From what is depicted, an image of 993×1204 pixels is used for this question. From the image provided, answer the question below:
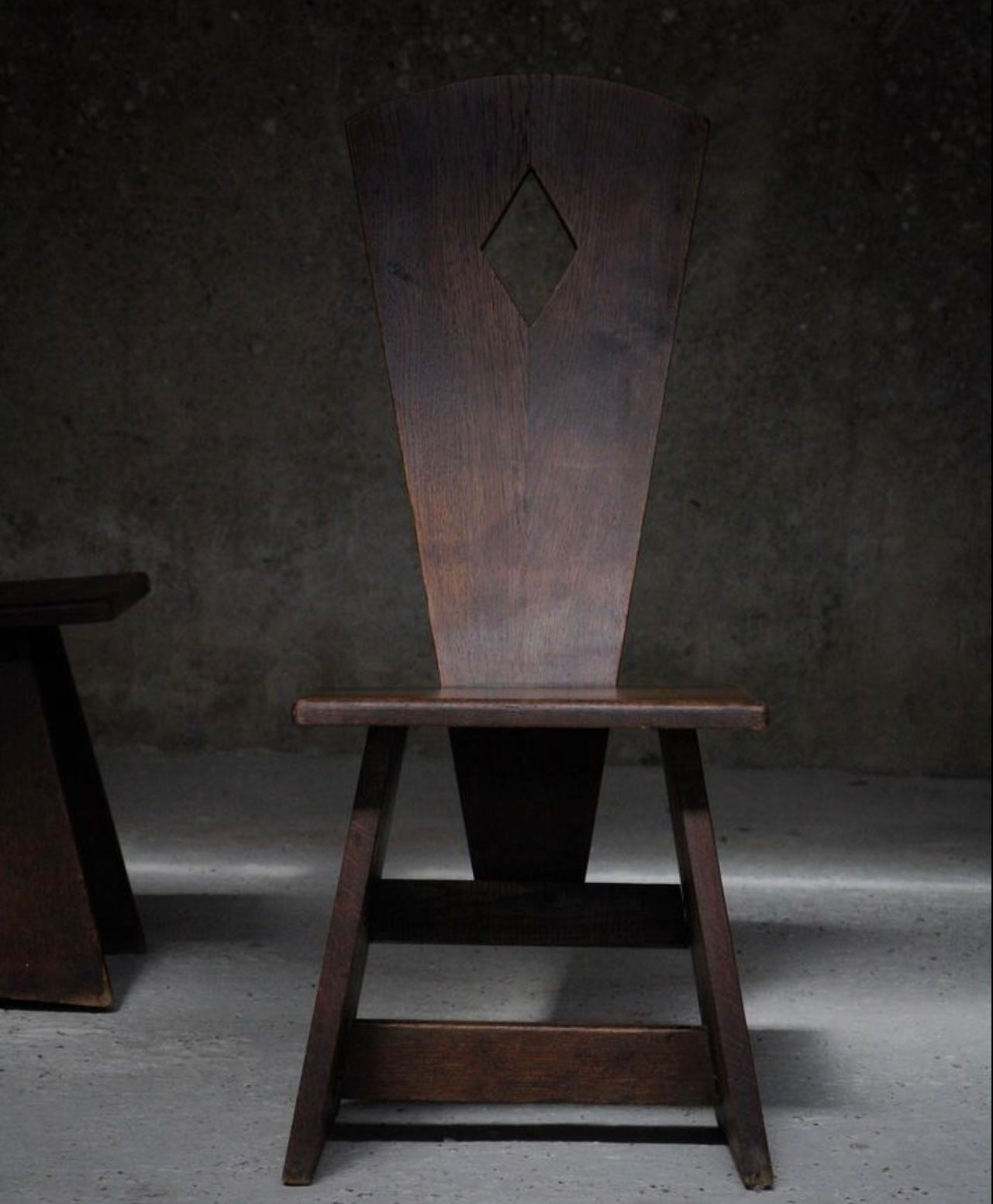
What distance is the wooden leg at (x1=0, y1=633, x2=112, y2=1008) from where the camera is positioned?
6.90 ft

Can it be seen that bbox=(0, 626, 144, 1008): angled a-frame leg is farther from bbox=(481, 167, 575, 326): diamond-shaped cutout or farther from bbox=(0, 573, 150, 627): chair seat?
bbox=(481, 167, 575, 326): diamond-shaped cutout

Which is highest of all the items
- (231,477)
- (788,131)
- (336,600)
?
(788,131)

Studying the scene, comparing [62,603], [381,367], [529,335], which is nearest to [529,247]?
[381,367]

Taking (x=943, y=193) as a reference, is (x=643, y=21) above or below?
above

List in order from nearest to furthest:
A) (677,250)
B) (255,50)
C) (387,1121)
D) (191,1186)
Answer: (191,1186) < (387,1121) < (677,250) < (255,50)

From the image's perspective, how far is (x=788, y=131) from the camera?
3.90 m

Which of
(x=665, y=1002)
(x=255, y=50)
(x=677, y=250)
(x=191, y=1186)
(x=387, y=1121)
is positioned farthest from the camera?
(x=255, y=50)

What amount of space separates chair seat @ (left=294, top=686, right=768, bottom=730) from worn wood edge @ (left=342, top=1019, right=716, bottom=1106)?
0.35 meters

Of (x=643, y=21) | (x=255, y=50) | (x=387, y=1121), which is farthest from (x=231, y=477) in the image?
(x=387, y=1121)

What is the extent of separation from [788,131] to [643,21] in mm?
423

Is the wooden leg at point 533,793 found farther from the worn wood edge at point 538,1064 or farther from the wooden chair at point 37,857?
the wooden chair at point 37,857

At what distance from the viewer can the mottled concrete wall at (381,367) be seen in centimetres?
384

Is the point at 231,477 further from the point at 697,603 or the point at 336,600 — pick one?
the point at 697,603

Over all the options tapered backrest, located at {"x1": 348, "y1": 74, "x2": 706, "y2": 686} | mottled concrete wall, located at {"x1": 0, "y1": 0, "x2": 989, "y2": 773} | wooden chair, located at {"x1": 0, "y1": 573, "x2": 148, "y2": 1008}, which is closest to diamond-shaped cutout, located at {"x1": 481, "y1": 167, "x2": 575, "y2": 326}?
mottled concrete wall, located at {"x1": 0, "y1": 0, "x2": 989, "y2": 773}
